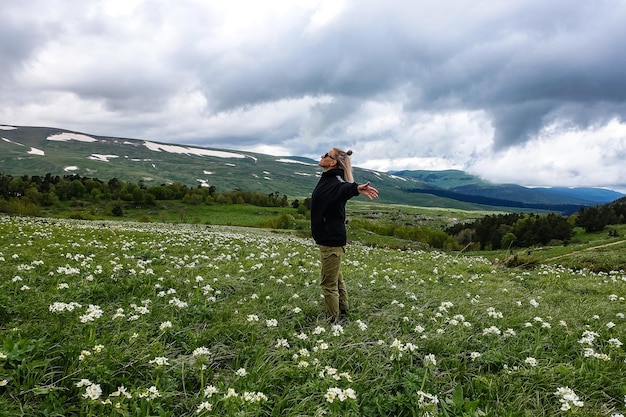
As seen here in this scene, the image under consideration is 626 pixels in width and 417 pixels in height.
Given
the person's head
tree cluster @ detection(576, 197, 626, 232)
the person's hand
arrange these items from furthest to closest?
tree cluster @ detection(576, 197, 626, 232)
the person's head
the person's hand

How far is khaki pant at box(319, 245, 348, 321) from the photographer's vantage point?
8312 mm

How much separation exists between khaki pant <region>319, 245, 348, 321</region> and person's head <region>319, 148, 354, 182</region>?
168 centimetres

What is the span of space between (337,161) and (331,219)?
1.33 metres

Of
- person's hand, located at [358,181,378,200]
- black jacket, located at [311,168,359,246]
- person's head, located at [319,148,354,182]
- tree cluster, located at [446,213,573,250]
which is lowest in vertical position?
tree cluster, located at [446,213,573,250]

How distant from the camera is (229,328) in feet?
22.6

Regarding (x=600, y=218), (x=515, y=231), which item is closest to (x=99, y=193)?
(x=515, y=231)

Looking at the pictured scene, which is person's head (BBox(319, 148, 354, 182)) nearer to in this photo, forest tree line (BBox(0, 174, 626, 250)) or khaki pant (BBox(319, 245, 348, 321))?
khaki pant (BBox(319, 245, 348, 321))

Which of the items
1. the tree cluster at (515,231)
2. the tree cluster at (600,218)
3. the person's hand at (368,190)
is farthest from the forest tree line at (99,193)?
the person's hand at (368,190)

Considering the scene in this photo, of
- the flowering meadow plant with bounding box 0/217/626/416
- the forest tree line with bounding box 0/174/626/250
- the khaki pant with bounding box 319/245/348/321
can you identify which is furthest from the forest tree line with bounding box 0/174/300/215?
the khaki pant with bounding box 319/245/348/321

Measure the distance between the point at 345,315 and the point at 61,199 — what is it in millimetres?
134546

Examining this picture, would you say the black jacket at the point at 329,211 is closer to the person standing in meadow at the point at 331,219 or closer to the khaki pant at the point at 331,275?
the person standing in meadow at the point at 331,219

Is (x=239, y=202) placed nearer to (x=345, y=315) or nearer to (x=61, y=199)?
(x=61, y=199)

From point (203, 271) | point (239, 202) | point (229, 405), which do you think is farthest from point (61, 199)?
point (229, 405)

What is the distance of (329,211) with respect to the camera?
8.26 m
